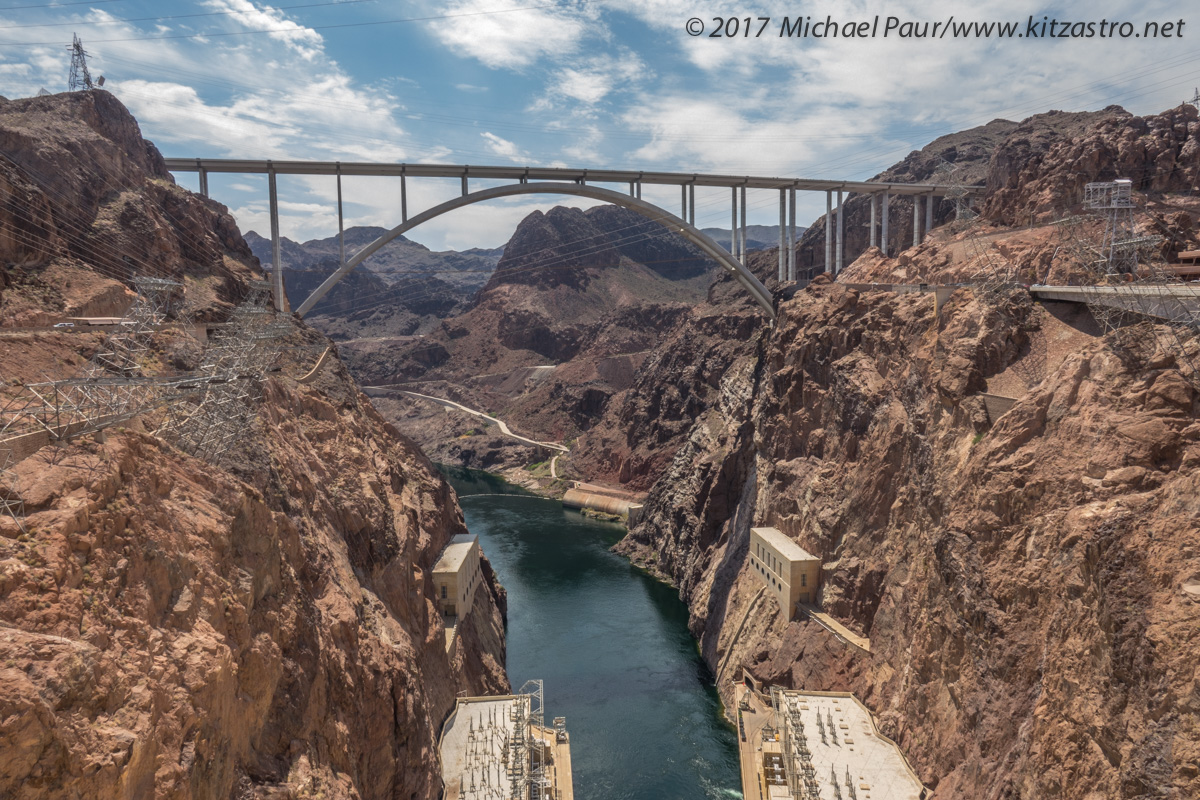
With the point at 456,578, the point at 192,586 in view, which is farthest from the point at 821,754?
the point at 192,586

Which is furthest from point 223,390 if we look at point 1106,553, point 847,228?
point 847,228

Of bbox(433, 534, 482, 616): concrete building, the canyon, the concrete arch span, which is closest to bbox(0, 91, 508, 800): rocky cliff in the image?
the canyon

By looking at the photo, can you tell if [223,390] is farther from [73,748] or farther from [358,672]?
[73,748]

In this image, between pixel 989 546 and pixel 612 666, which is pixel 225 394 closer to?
pixel 989 546

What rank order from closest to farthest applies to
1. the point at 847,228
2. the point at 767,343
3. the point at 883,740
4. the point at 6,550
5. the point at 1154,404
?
the point at 6,550
the point at 1154,404
the point at 883,740
the point at 767,343
the point at 847,228

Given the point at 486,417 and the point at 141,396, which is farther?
the point at 486,417
